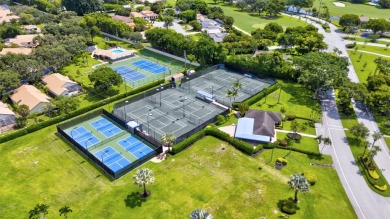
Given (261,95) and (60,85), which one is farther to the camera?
(60,85)

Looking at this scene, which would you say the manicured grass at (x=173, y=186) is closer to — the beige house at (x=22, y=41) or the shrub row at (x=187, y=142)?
the shrub row at (x=187, y=142)

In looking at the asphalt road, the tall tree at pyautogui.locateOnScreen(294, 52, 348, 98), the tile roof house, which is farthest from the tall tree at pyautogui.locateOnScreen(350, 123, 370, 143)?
the tile roof house

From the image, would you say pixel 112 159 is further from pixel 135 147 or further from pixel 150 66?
pixel 150 66

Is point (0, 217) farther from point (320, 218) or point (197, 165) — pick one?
point (320, 218)

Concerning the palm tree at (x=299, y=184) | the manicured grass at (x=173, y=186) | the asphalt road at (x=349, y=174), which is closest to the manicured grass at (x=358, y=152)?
the asphalt road at (x=349, y=174)

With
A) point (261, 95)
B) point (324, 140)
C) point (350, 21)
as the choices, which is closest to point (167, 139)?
point (324, 140)

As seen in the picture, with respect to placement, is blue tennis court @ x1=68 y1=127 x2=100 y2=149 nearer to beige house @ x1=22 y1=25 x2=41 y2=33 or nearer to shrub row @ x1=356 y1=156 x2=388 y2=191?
shrub row @ x1=356 y1=156 x2=388 y2=191

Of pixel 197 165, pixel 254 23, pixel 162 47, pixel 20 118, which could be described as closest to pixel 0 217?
pixel 20 118
